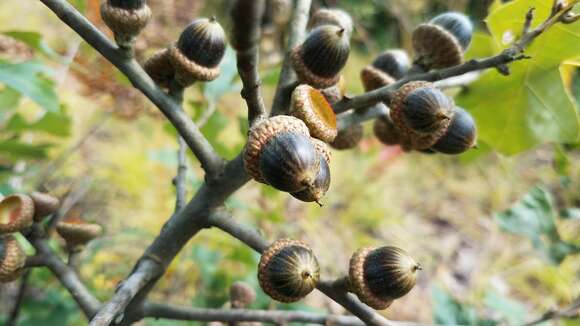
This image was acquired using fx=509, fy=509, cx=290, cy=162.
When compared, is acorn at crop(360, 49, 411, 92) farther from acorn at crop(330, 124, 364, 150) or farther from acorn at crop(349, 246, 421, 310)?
acorn at crop(349, 246, 421, 310)

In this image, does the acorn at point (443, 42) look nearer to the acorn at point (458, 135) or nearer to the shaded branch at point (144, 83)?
the acorn at point (458, 135)

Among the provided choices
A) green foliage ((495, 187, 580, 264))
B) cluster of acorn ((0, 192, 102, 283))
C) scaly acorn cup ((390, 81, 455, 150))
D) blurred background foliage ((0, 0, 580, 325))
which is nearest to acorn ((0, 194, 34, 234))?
cluster of acorn ((0, 192, 102, 283))

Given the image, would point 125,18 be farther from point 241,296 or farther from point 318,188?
point 241,296

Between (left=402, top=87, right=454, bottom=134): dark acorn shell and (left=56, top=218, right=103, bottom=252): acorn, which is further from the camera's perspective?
(left=56, top=218, right=103, bottom=252): acorn

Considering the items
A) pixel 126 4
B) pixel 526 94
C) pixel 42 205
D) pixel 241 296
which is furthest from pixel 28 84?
pixel 526 94

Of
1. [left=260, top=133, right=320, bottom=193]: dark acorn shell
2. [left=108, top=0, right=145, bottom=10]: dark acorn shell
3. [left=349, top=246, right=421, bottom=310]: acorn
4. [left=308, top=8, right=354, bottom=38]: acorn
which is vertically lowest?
[left=349, top=246, right=421, bottom=310]: acorn

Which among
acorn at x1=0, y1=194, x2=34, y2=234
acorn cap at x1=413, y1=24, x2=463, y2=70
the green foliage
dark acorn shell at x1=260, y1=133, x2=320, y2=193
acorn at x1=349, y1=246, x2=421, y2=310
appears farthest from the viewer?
the green foliage
